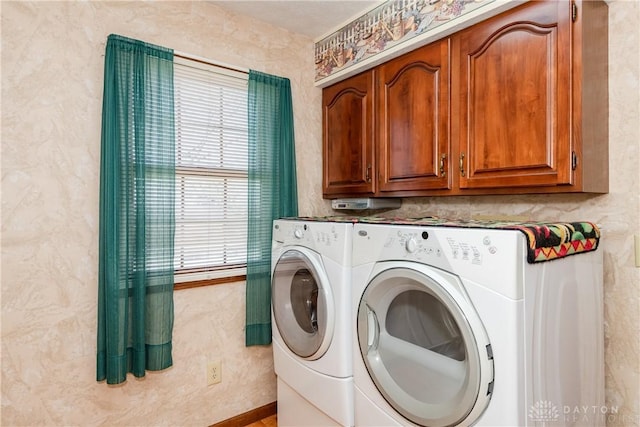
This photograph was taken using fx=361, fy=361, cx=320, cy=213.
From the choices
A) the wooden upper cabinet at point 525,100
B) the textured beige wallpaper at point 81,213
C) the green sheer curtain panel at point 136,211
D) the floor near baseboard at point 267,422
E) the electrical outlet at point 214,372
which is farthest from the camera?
the floor near baseboard at point 267,422

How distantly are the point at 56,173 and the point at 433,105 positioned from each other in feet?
5.84

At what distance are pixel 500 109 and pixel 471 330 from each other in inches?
36.5

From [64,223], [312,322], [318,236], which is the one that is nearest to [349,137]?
[318,236]

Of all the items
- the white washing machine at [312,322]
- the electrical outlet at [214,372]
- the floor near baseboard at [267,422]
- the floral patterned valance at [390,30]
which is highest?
the floral patterned valance at [390,30]

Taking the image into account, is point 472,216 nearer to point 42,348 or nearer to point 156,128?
point 156,128

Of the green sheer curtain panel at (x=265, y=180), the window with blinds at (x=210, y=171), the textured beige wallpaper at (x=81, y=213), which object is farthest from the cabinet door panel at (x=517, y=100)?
the window with blinds at (x=210, y=171)

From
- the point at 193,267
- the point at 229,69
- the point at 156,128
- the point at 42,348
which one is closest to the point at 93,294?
the point at 42,348

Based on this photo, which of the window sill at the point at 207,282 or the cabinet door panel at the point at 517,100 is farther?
the window sill at the point at 207,282

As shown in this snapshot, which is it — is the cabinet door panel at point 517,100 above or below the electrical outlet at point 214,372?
above

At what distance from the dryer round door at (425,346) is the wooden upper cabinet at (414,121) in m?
0.62

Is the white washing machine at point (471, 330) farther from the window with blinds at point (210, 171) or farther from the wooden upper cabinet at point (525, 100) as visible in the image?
the window with blinds at point (210, 171)

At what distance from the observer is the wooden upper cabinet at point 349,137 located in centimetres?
215

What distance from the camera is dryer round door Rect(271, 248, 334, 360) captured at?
1.69m

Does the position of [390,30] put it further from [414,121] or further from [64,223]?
[64,223]
